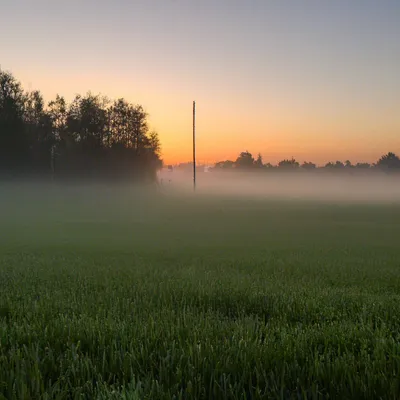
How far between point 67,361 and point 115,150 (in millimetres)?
68610

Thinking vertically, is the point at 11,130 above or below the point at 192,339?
above

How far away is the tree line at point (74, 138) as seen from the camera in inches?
2231

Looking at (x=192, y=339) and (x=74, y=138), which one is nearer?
(x=192, y=339)

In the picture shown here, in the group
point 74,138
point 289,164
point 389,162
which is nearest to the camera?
point 74,138

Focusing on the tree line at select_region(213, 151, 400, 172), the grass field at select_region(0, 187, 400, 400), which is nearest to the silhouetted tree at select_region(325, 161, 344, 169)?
the tree line at select_region(213, 151, 400, 172)

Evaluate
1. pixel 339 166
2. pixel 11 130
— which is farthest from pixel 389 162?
pixel 11 130

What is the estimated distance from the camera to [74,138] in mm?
65125

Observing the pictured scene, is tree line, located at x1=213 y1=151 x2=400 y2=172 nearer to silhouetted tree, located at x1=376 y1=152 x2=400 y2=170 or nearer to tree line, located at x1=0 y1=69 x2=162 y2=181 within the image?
silhouetted tree, located at x1=376 y1=152 x2=400 y2=170

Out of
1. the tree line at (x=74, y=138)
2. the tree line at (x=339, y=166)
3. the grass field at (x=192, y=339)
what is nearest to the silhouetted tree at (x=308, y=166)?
the tree line at (x=339, y=166)

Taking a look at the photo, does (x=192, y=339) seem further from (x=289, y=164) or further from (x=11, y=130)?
(x=289, y=164)

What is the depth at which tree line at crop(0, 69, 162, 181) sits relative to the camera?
186 feet

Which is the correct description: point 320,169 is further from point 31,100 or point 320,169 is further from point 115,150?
point 31,100

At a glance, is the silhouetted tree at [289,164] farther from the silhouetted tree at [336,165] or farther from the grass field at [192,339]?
the grass field at [192,339]

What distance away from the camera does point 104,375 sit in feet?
8.09
